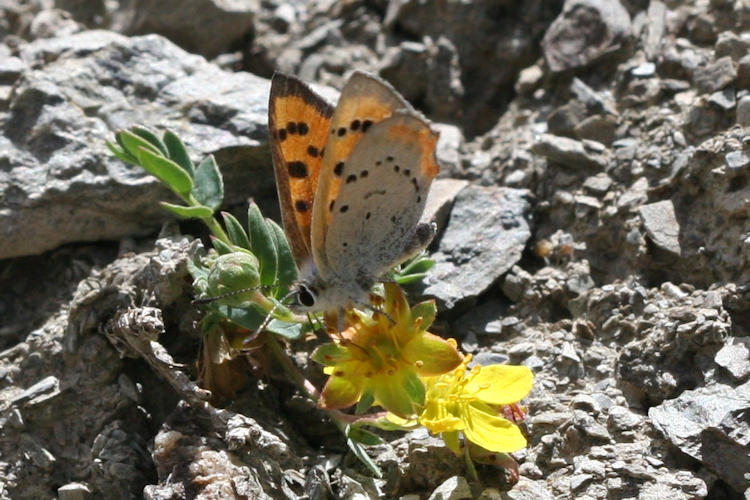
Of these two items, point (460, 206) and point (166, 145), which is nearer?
point (166, 145)

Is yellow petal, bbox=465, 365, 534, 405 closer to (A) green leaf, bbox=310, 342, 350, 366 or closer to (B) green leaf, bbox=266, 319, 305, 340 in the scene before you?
(A) green leaf, bbox=310, 342, 350, 366

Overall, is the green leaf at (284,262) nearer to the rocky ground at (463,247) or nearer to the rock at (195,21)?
the rocky ground at (463,247)

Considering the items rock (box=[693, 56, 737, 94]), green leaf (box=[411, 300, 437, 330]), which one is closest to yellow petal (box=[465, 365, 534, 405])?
green leaf (box=[411, 300, 437, 330])

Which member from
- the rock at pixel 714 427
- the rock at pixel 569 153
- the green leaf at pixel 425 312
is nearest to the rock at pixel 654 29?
the rock at pixel 569 153

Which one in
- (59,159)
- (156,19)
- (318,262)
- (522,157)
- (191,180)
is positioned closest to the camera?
(318,262)

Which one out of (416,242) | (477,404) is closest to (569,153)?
(416,242)

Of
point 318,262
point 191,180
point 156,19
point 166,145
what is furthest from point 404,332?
point 156,19

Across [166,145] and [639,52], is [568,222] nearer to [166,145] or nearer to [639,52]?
[639,52]

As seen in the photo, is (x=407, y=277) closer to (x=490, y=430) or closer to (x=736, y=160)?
(x=490, y=430)
